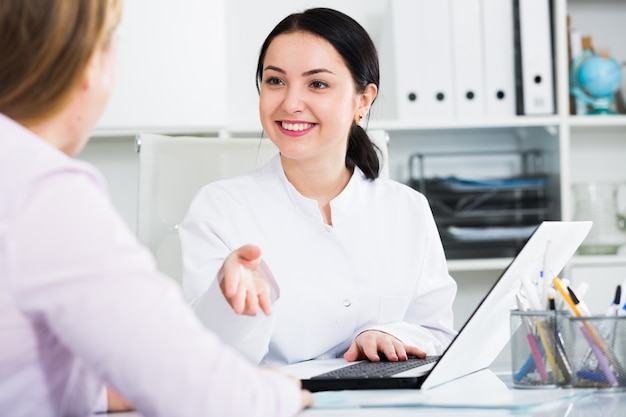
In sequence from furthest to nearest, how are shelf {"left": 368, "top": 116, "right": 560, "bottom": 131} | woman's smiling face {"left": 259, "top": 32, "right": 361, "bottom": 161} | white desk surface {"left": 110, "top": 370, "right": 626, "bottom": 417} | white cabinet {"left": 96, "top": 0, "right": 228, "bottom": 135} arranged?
shelf {"left": 368, "top": 116, "right": 560, "bottom": 131}, white cabinet {"left": 96, "top": 0, "right": 228, "bottom": 135}, woman's smiling face {"left": 259, "top": 32, "right": 361, "bottom": 161}, white desk surface {"left": 110, "top": 370, "right": 626, "bottom": 417}

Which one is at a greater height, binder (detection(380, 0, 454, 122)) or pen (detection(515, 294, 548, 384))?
binder (detection(380, 0, 454, 122))

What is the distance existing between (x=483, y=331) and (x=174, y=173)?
→ 97 centimetres

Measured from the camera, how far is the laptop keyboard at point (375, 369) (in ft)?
3.37

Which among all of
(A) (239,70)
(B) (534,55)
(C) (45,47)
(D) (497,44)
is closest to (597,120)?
(B) (534,55)

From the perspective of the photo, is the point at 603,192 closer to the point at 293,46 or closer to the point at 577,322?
the point at 293,46

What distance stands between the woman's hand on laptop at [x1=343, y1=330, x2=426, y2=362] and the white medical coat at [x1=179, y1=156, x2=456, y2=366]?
14 cm

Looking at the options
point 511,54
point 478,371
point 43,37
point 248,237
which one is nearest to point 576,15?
point 511,54

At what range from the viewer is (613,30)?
2.88 m

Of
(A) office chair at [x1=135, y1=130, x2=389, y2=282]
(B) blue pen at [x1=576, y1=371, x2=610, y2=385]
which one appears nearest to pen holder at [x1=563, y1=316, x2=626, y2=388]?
(B) blue pen at [x1=576, y1=371, x2=610, y2=385]

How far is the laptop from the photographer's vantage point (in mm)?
981

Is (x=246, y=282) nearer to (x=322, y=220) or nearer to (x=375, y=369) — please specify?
(x=375, y=369)

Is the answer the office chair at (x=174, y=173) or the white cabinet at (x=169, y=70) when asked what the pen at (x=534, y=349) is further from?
the white cabinet at (x=169, y=70)

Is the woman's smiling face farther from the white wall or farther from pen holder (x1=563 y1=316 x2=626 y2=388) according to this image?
the white wall

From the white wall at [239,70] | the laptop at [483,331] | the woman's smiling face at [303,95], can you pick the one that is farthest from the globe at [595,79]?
the laptop at [483,331]
